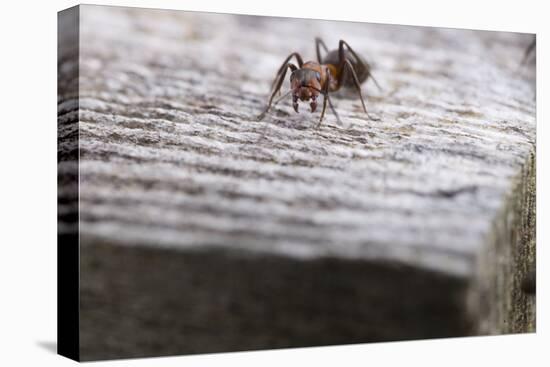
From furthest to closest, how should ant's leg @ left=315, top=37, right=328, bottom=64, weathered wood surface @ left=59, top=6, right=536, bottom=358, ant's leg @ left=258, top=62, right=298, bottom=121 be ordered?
ant's leg @ left=315, top=37, right=328, bottom=64 < ant's leg @ left=258, top=62, right=298, bottom=121 < weathered wood surface @ left=59, top=6, right=536, bottom=358

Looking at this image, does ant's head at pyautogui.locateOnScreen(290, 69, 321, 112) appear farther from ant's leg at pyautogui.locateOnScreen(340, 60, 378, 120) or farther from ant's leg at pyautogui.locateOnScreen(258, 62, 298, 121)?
ant's leg at pyautogui.locateOnScreen(340, 60, 378, 120)

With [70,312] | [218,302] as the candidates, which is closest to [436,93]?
[218,302]

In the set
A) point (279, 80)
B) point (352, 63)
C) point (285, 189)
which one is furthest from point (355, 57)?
point (285, 189)

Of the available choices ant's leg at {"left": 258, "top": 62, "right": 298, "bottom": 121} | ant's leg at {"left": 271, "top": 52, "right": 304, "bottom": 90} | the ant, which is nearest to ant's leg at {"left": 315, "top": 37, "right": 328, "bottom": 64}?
the ant

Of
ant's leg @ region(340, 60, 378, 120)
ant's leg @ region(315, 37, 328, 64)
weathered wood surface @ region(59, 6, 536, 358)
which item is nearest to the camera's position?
weathered wood surface @ region(59, 6, 536, 358)

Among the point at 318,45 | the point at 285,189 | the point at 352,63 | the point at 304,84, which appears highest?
the point at 318,45

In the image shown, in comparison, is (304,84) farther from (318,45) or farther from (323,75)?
(318,45)
